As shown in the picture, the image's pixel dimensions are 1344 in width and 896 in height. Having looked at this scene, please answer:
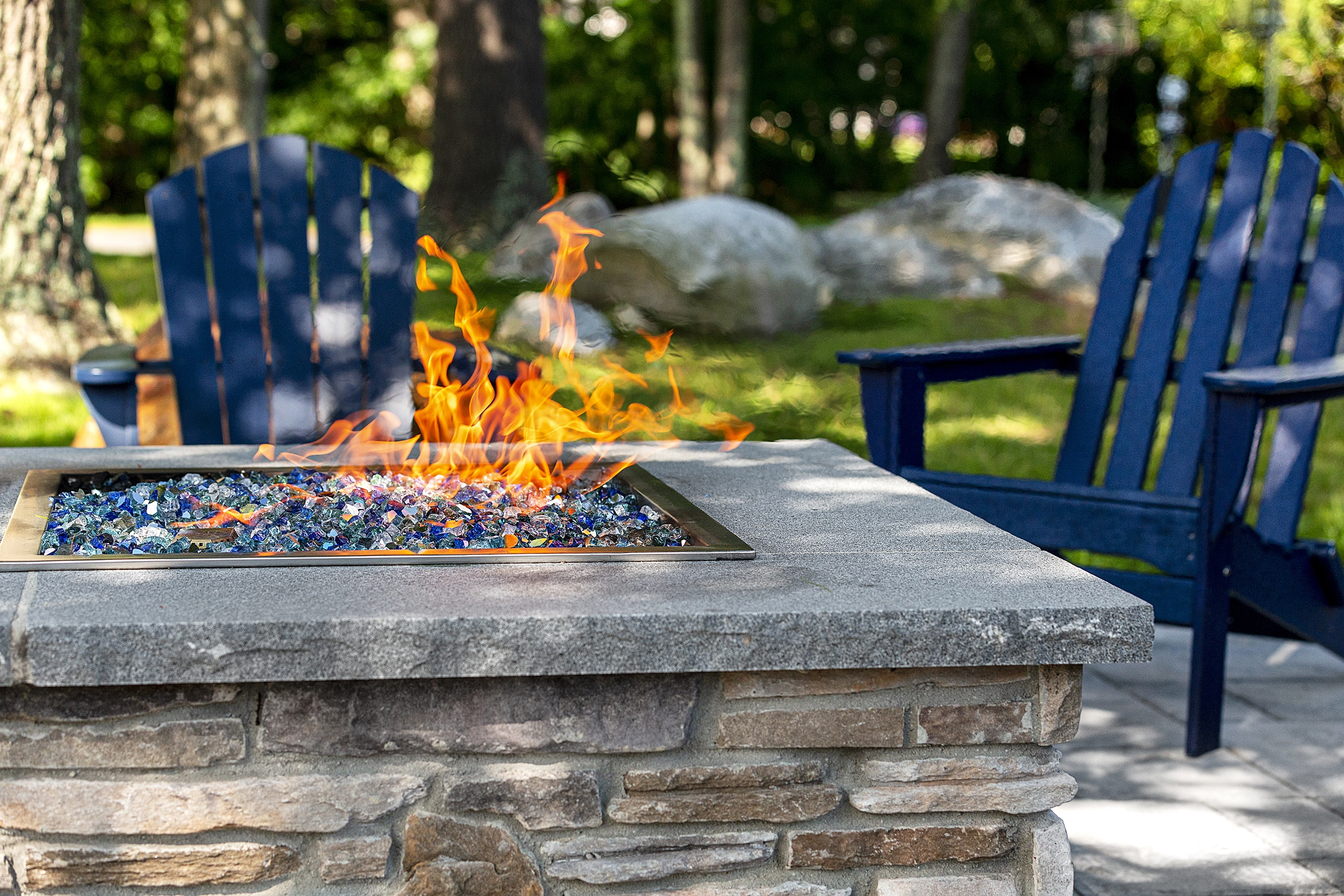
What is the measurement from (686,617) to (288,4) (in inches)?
641

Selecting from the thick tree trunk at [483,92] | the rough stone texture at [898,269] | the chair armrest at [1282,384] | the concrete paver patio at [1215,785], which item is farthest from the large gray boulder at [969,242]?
the chair armrest at [1282,384]

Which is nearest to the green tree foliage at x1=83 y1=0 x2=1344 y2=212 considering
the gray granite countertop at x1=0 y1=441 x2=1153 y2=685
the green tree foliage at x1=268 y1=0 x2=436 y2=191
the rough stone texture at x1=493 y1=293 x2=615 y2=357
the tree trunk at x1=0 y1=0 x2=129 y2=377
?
the green tree foliage at x1=268 y1=0 x2=436 y2=191

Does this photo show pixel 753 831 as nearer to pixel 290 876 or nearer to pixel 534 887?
pixel 534 887

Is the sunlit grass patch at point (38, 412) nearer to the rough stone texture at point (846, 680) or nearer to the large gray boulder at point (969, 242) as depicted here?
the rough stone texture at point (846, 680)

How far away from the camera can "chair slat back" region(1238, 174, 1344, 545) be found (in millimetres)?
3062

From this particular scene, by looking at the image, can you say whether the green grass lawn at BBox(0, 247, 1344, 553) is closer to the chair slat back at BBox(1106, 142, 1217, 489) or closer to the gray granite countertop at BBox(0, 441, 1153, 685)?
the chair slat back at BBox(1106, 142, 1217, 489)

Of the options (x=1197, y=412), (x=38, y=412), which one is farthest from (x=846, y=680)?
(x=38, y=412)

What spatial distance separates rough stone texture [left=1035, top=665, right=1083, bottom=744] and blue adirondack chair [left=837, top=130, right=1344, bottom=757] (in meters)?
1.11

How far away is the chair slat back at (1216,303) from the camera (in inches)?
125

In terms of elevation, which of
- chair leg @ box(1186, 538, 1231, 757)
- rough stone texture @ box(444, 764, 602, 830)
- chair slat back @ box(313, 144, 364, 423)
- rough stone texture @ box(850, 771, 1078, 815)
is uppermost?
chair slat back @ box(313, 144, 364, 423)

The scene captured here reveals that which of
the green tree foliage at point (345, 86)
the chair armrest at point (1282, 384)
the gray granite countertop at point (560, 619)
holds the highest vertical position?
the green tree foliage at point (345, 86)

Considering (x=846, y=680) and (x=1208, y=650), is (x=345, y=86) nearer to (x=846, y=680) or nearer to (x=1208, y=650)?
(x=1208, y=650)

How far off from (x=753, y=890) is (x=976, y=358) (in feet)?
5.67

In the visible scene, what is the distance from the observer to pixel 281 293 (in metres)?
3.29
